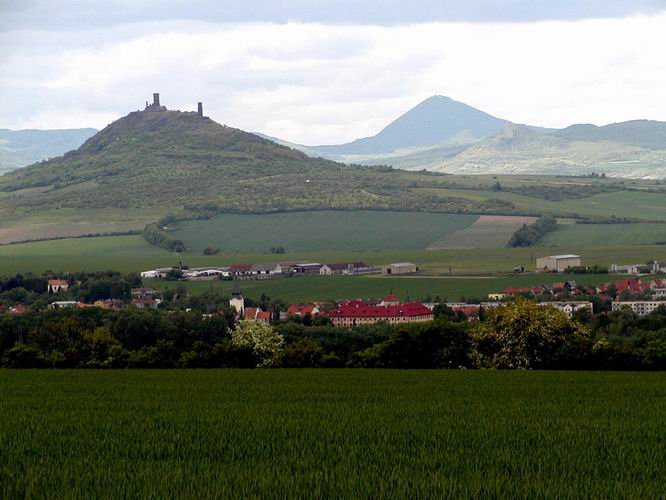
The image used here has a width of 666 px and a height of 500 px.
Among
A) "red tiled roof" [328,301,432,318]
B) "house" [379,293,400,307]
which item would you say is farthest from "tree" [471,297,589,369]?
"house" [379,293,400,307]

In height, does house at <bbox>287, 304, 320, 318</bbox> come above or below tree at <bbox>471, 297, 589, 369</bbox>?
below

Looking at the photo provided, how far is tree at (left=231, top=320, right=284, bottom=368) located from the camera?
2424 inches

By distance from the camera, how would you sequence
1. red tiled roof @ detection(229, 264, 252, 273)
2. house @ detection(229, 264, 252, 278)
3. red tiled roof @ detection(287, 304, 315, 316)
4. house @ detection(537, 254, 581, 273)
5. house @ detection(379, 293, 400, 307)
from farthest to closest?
red tiled roof @ detection(229, 264, 252, 273) → house @ detection(229, 264, 252, 278) → house @ detection(537, 254, 581, 273) → house @ detection(379, 293, 400, 307) → red tiled roof @ detection(287, 304, 315, 316)

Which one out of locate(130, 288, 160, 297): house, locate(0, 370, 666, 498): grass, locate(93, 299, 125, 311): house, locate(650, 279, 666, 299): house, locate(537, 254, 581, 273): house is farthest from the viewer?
locate(537, 254, 581, 273): house

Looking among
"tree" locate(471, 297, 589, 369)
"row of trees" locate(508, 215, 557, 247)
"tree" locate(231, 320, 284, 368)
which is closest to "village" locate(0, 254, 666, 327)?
"tree" locate(231, 320, 284, 368)

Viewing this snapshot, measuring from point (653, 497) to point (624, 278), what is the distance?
127m

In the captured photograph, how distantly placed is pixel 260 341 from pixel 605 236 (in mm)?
132501

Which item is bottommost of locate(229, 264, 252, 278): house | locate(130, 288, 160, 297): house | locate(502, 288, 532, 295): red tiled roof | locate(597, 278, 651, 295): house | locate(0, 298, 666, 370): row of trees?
locate(130, 288, 160, 297): house

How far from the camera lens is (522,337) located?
62281 mm

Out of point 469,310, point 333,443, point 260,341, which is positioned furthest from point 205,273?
point 333,443

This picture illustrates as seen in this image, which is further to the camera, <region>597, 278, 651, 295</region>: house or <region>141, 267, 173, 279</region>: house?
<region>141, 267, 173, 279</region>: house

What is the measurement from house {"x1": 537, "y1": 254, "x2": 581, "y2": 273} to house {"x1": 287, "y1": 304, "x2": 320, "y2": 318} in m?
36.0

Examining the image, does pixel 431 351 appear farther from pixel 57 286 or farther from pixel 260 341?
pixel 57 286

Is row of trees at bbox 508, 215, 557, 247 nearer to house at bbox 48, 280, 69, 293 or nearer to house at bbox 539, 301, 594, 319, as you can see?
house at bbox 48, 280, 69, 293
